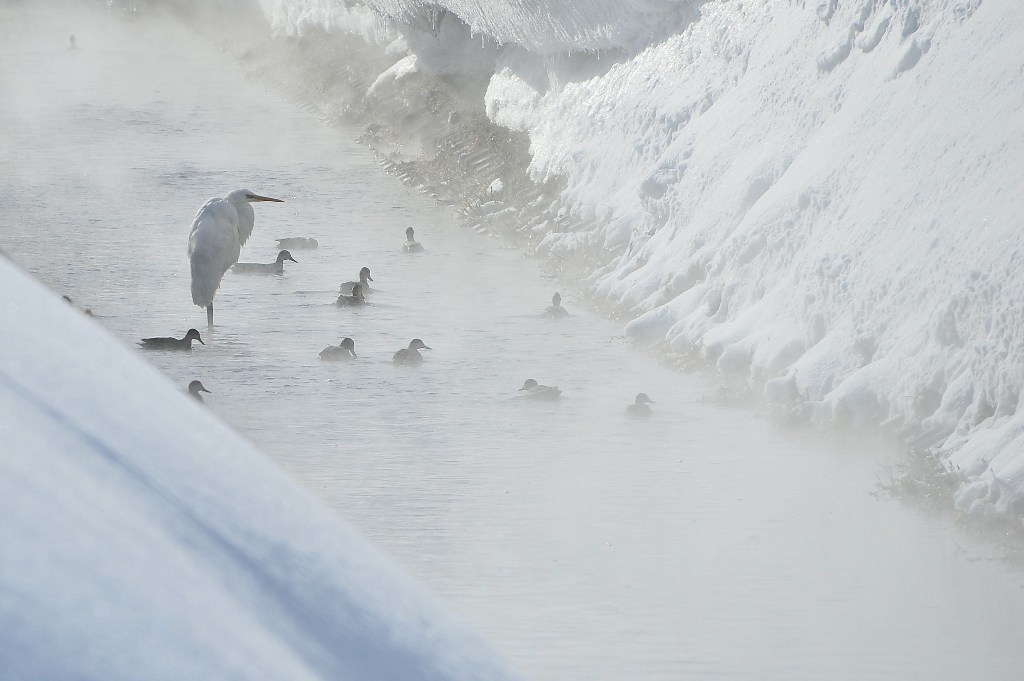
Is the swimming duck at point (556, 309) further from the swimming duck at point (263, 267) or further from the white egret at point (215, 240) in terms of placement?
the swimming duck at point (263, 267)

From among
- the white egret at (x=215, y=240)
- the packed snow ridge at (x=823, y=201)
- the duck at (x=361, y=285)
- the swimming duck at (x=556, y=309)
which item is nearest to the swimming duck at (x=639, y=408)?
the packed snow ridge at (x=823, y=201)

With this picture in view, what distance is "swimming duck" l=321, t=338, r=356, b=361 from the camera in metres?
9.69

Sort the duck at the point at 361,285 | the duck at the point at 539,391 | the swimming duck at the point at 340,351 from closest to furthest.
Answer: the duck at the point at 539,391, the swimming duck at the point at 340,351, the duck at the point at 361,285

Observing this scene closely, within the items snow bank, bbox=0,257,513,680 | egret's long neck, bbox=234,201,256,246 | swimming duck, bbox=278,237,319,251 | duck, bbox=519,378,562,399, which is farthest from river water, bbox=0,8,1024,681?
snow bank, bbox=0,257,513,680

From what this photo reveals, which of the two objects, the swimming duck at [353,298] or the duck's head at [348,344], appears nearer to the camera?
the duck's head at [348,344]

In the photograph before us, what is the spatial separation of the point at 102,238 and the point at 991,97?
1038 centimetres

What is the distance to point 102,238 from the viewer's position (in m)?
15.3

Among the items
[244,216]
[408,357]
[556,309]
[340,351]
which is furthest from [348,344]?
[244,216]

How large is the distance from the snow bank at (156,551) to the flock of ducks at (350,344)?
6.11 metres

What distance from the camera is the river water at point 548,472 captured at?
5.25m

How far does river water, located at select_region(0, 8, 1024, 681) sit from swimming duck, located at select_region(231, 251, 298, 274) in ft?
0.36

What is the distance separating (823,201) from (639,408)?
196cm

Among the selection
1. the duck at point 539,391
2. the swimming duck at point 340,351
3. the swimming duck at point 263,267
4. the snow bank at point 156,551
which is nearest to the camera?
the snow bank at point 156,551

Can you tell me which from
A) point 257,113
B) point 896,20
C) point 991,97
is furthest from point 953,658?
point 257,113
